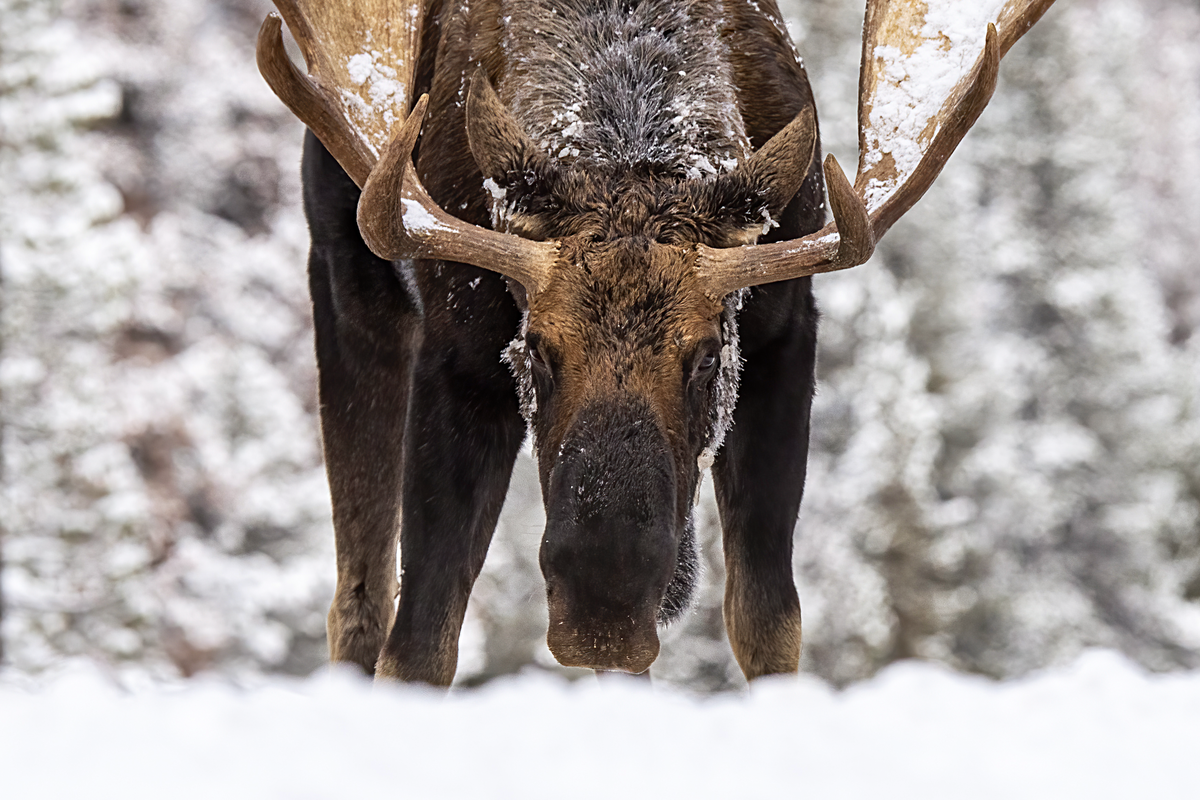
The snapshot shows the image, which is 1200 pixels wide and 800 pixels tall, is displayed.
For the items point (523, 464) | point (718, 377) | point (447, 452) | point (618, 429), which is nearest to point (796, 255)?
point (718, 377)

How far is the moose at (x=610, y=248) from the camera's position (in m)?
2.92

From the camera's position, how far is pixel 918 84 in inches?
137

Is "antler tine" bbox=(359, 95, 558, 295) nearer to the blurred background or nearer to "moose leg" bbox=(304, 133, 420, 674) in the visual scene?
"moose leg" bbox=(304, 133, 420, 674)

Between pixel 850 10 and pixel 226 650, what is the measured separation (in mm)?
9134

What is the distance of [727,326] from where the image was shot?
3.25 metres

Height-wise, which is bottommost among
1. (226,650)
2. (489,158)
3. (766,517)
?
(226,650)

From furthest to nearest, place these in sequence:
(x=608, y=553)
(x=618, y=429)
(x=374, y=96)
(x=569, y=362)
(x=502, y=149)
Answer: (x=374, y=96) → (x=502, y=149) → (x=569, y=362) → (x=618, y=429) → (x=608, y=553)

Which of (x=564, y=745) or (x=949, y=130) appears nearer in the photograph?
(x=564, y=745)

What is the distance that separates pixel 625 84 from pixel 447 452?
3.33ft

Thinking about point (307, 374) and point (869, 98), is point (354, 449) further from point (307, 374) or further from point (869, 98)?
point (307, 374)

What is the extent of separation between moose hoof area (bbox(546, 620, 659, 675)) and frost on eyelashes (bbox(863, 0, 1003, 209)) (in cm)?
127

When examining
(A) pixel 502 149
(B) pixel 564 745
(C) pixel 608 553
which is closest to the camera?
(B) pixel 564 745

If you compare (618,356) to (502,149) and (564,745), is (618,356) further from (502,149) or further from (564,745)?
(564,745)

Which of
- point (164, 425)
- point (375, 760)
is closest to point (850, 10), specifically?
point (164, 425)
